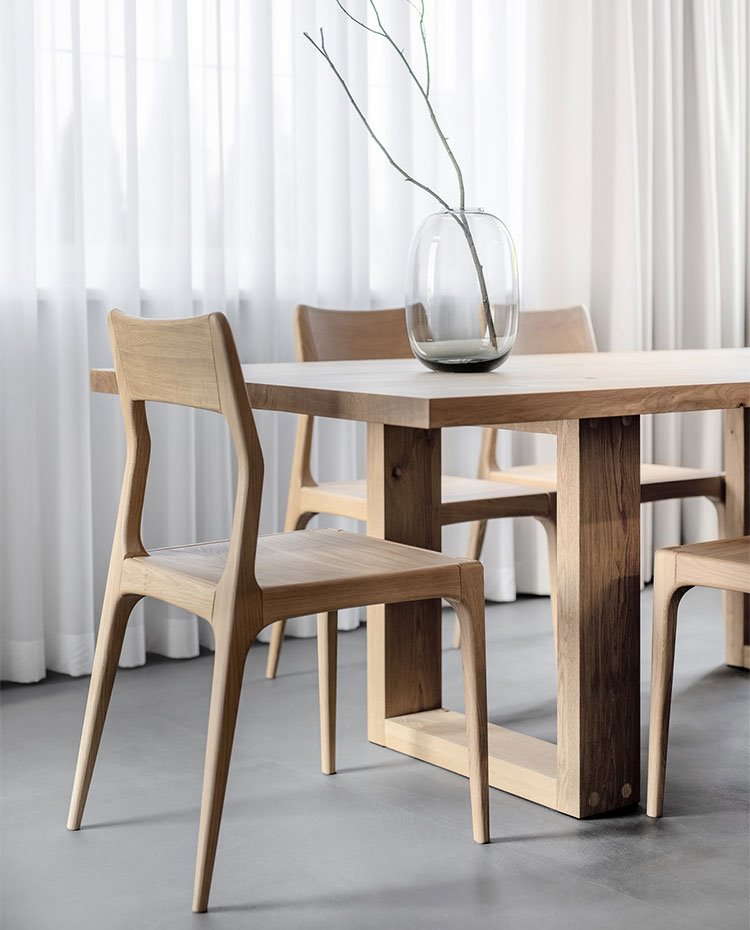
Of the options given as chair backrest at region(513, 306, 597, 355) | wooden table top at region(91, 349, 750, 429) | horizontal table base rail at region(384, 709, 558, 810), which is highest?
chair backrest at region(513, 306, 597, 355)

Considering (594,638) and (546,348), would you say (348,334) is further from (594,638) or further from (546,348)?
(594,638)

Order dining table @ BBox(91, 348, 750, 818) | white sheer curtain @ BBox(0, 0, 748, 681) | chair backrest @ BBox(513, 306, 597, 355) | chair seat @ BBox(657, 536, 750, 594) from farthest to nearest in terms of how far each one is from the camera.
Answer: chair backrest @ BBox(513, 306, 597, 355) < white sheer curtain @ BBox(0, 0, 748, 681) < chair seat @ BBox(657, 536, 750, 594) < dining table @ BBox(91, 348, 750, 818)

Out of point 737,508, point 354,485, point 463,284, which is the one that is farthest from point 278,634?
point 463,284

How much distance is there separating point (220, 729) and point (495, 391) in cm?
54

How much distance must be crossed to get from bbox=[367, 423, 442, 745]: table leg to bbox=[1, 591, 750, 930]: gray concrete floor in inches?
4.5

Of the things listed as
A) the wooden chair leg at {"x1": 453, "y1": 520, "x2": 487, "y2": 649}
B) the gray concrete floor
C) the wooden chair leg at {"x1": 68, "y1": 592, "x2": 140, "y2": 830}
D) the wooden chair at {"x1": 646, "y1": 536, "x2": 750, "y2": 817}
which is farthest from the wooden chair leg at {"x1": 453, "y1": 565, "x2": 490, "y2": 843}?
the wooden chair leg at {"x1": 453, "y1": 520, "x2": 487, "y2": 649}

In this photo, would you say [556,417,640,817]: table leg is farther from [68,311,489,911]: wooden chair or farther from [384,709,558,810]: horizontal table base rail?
[68,311,489,911]: wooden chair

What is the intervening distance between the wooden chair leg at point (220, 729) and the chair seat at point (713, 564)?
65 cm

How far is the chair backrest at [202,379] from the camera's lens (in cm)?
157

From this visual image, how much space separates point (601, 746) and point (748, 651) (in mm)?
988

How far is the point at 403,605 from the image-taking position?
2.29 meters

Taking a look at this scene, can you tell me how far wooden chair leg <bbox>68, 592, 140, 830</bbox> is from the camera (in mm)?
1885

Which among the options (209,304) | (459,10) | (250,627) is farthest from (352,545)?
(459,10)

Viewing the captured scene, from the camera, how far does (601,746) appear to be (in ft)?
6.37
